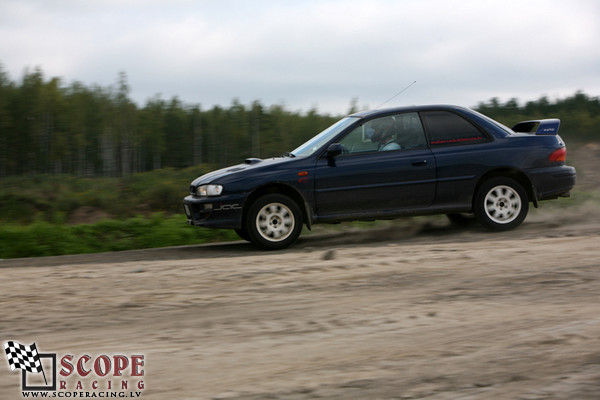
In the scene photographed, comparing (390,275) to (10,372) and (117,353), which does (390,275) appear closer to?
(117,353)

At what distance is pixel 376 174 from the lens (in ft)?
27.8

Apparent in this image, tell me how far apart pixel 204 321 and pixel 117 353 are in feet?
2.69

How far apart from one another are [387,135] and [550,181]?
2266 mm

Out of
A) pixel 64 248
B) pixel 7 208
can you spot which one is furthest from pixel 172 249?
pixel 7 208

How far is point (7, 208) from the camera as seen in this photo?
2378 centimetres

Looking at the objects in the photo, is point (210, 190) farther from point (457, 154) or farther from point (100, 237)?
point (100, 237)

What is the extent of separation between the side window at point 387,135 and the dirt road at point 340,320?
1.51 metres

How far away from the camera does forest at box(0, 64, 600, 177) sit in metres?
45.9

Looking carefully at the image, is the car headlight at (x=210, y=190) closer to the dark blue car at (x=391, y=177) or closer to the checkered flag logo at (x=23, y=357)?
the dark blue car at (x=391, y=177)

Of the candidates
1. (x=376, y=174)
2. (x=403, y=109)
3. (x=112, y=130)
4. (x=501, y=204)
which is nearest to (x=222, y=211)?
(x=376, y=174)

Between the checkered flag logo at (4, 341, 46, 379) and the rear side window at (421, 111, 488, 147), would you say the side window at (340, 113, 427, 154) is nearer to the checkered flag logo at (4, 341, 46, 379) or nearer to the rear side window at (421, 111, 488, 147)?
the rear side window at (421, 111, 488, 147)

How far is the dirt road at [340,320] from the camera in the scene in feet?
12.4

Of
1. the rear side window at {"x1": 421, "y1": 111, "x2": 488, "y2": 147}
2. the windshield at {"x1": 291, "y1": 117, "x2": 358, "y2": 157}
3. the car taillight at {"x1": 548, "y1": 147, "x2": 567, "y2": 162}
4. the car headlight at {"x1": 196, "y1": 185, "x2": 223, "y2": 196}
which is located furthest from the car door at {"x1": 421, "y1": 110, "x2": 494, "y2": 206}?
the car headlight at {"x1": 196, "y1": 185, "x2": 223, "y2": 196}

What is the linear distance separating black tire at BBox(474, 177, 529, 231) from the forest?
3169 cm
